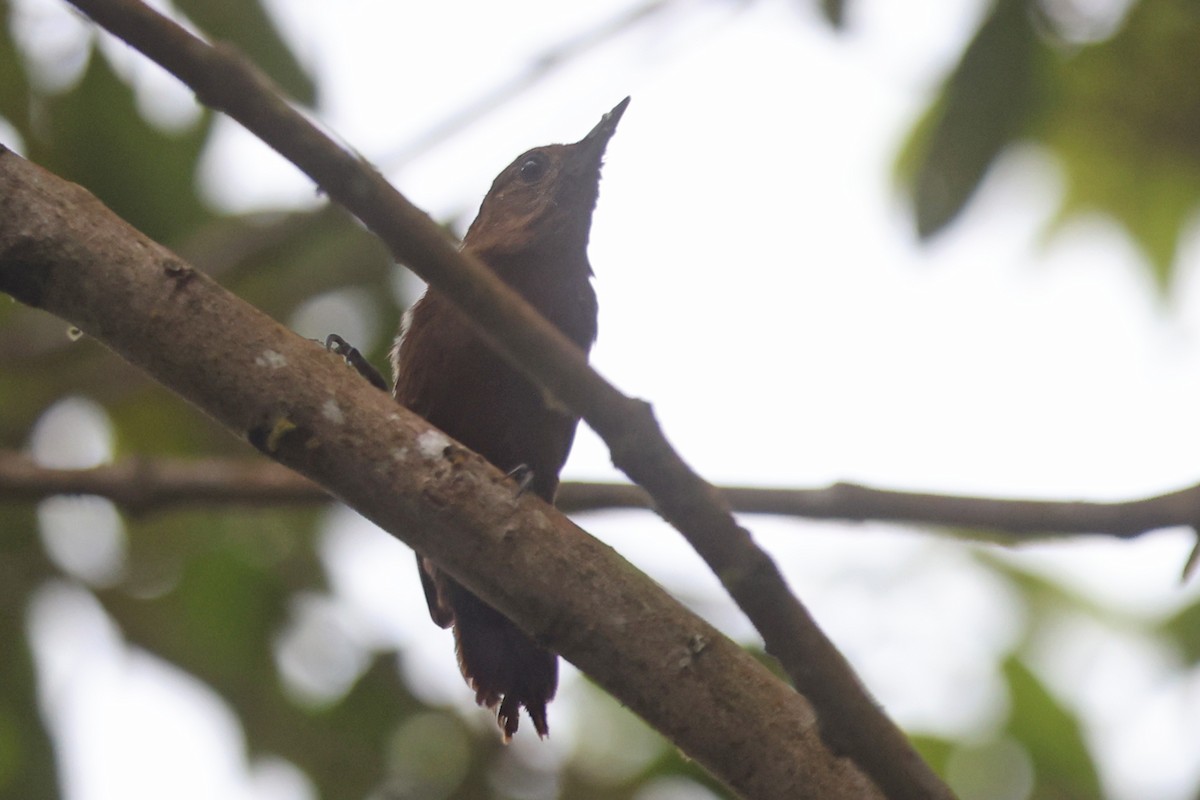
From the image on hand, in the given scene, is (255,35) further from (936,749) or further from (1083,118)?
(936,749)

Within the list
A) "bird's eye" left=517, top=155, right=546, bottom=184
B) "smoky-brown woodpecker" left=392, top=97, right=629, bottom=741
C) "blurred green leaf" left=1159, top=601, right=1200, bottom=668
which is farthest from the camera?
"blurred green leaf" left=1159, top=601, right=1200, bottom=668

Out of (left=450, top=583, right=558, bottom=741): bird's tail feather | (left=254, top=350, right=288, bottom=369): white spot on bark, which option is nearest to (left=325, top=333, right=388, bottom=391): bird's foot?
(left=450, top=583, right=558, bottom=741): bird's tail feather

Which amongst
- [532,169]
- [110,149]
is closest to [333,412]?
[532,169]

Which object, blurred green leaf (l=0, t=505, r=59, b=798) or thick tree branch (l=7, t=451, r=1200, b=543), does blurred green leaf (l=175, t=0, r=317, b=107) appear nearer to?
thick tree branch (l=7, t=451, r=1200, b=543)

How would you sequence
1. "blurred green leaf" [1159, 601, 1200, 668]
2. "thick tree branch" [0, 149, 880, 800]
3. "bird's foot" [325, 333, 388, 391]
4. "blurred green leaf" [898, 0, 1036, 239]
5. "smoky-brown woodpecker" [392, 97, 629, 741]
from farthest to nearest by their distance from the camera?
"blurred green leaf" [1159, 601, 1200, 668] → "blurred green leaf" [898, 0, 1036, 239] → "smoky-brown woodpecker" [392, 97, 629, 741] → "bird's foot" [325, 333, 388, 391] → "thick tree branch" [0, 149, 880, 800]

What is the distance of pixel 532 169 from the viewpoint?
13.9 feet

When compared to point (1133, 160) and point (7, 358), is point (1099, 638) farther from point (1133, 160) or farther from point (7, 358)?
point (7, 358)

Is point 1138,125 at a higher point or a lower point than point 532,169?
higher

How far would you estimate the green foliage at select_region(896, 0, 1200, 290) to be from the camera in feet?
11.6

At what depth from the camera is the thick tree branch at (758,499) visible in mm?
2275

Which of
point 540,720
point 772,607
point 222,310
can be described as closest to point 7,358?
point 540,720

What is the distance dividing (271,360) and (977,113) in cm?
221

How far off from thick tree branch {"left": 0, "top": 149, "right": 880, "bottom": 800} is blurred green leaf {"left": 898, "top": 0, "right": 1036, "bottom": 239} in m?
1.88

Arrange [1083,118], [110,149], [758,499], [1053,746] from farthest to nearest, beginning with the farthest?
[1083,118], [1053,746], [110,149], [758,499]
